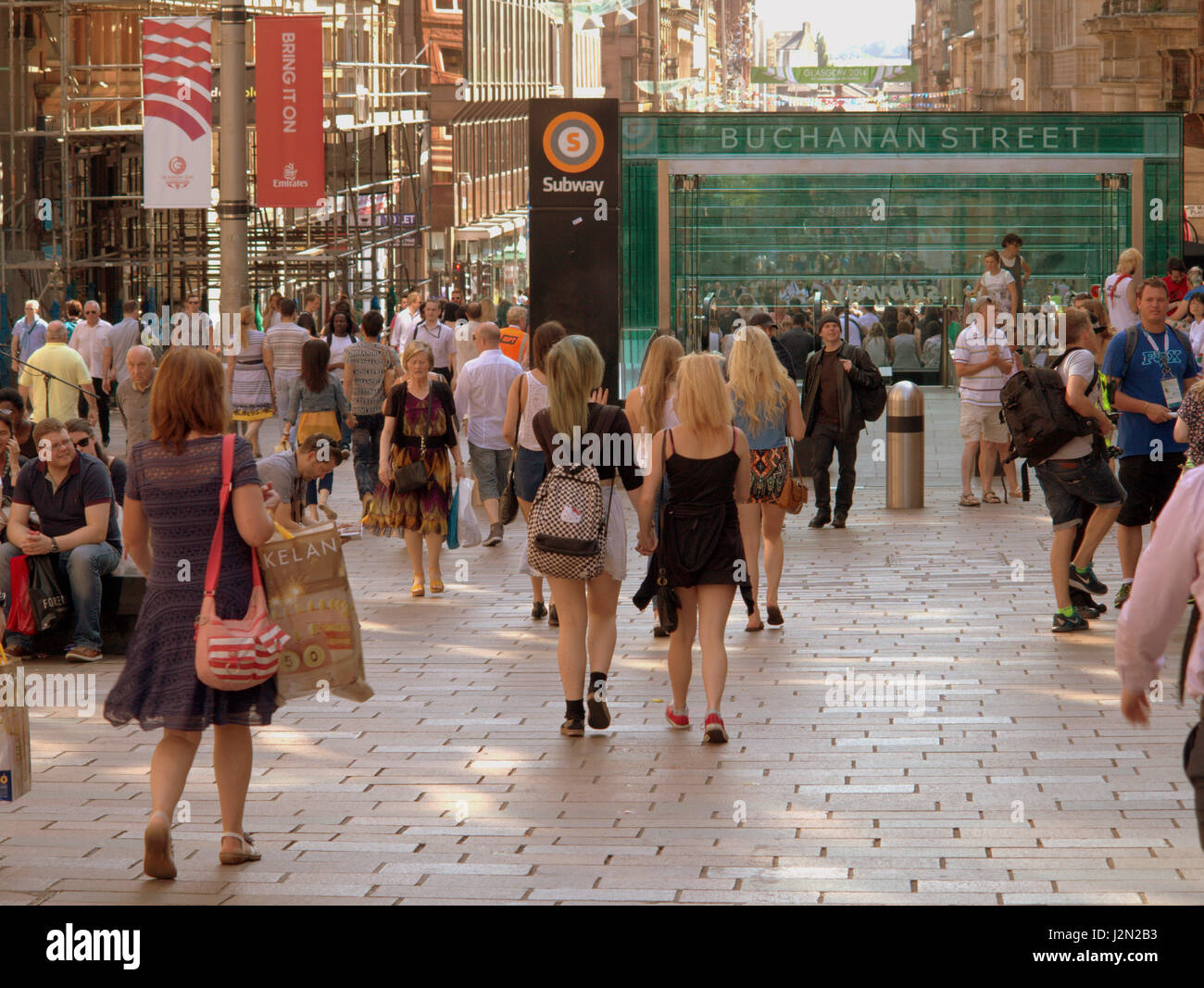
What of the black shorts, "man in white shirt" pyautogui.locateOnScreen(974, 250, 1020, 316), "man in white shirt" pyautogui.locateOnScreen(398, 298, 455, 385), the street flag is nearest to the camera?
the black shorts

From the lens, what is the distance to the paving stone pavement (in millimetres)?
5383

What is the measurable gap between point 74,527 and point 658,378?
3263 mm

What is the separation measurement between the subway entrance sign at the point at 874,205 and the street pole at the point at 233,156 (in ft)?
18.0

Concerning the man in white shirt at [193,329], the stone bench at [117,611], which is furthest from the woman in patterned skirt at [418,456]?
the man in white shirt at [193,329]

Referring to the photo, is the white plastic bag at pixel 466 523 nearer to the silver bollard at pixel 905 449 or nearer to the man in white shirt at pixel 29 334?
the silver bollard at pixel 905 449

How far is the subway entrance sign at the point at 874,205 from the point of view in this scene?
16453 millimetres

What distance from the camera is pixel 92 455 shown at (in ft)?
30.9

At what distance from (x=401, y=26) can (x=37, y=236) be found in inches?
630

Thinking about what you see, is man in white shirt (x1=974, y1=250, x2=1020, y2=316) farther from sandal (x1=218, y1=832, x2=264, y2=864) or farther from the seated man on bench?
sandal (x1=218, y1=832, x2=264, y2=864)

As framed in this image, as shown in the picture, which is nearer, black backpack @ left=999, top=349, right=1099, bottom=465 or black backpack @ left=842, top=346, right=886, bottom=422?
black backpack @ left=999, top=349, right=1099, bottom=465

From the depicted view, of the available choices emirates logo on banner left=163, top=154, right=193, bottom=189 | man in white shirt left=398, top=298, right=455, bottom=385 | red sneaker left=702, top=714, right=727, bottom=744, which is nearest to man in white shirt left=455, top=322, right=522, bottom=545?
emirates logo on banner left=163, top=154, right=193, bottom=189

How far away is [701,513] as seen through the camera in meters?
7.41

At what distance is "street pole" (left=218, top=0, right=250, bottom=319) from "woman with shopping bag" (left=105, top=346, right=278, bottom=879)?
6090mm
